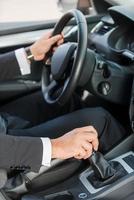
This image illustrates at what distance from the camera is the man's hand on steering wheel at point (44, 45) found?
61.4 inches

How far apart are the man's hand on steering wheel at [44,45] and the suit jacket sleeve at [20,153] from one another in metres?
0.55

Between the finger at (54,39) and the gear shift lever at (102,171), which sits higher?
the finger at (54,39)

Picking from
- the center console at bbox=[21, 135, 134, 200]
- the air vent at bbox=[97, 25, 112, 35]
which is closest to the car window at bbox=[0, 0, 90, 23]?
the air vent at bbox=[97, 25, 112, 35]

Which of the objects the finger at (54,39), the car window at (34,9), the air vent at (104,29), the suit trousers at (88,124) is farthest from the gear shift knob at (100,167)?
the car window at (34,9)

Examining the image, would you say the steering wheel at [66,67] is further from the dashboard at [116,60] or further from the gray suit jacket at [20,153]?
the gray suit jacket at [20,153]

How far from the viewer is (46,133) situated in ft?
4.47

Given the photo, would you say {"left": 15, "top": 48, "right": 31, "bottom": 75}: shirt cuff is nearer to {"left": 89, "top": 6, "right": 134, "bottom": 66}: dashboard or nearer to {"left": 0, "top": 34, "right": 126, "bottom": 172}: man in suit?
{"left": 0, "top": 34, "right": 126, "bottom": 172}: man in suit

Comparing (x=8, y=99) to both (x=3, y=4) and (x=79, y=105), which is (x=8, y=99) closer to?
(x=79, y=105)

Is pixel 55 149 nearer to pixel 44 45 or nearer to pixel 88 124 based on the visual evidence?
pixel 88 124

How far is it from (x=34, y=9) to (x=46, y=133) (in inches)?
43.1

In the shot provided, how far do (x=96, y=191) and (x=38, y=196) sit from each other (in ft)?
0.54

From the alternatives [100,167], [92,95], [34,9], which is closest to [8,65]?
[92,95]

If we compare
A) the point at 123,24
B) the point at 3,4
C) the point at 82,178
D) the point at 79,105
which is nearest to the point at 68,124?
the point at 82,178

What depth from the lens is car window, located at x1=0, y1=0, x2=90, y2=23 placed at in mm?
2223
